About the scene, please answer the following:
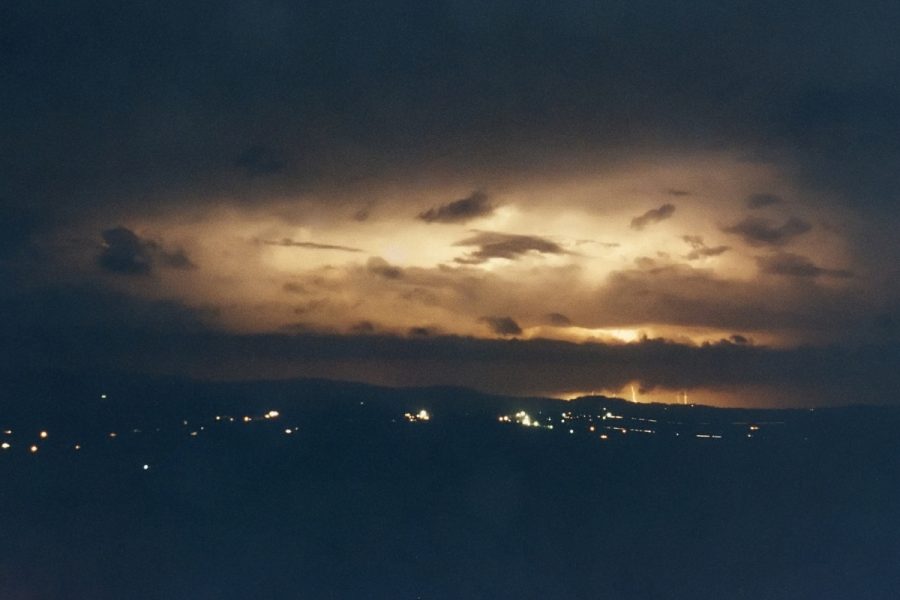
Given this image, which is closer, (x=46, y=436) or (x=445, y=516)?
(x=445, y=516)

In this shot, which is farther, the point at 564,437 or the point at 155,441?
the point at 564,437

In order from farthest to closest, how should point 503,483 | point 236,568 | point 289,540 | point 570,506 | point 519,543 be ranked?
point 503,483
point 570,506
point 519,543
point 289,540
point 236,568

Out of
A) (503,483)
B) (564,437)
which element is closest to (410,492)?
(503,483)

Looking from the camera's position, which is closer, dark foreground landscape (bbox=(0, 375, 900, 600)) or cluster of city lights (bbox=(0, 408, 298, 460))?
dark foreground landscape (bbox=(0, 375, 900, 600))

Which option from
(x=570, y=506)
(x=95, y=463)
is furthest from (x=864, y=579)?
(x=95, y=463)

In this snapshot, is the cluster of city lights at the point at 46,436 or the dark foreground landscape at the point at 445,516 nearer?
the dark foreground landscape at the point at 445,516

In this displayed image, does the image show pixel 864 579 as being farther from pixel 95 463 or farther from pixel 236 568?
pixel 95 463

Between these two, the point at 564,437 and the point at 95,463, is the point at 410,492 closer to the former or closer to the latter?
the point at 95,463

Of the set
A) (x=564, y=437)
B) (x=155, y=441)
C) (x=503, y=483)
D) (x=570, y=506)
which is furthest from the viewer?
(x=564, y=437)
